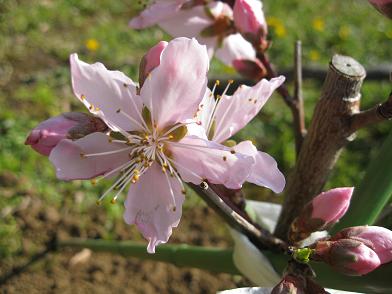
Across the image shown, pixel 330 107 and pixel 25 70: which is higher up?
pixel 330 107

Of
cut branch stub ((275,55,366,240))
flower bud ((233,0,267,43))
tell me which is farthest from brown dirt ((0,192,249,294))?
flower bud ((233,0,267,43))

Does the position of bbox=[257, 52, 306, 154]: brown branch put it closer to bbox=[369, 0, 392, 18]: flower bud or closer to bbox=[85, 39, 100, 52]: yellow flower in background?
bbox=[369, 0, 392, 18]: flower bud

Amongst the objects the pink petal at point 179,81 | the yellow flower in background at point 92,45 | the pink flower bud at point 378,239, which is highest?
the pink petal at point 179,81

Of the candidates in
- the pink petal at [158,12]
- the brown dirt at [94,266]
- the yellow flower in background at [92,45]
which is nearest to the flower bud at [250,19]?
the pink petal at [158,12]

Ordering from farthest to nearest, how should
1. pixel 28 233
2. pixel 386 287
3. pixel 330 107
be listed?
pixel 28 233
pixel 330 107
pixel 386 287

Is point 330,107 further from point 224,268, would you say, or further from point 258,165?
point 224,268

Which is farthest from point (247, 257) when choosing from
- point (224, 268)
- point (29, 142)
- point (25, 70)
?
point (25, 70)

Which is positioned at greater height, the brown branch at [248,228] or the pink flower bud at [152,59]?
the pink flower bud at [152,59]

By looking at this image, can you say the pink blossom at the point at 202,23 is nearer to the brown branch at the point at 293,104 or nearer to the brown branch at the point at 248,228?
the brown branch at the point at 293,104
